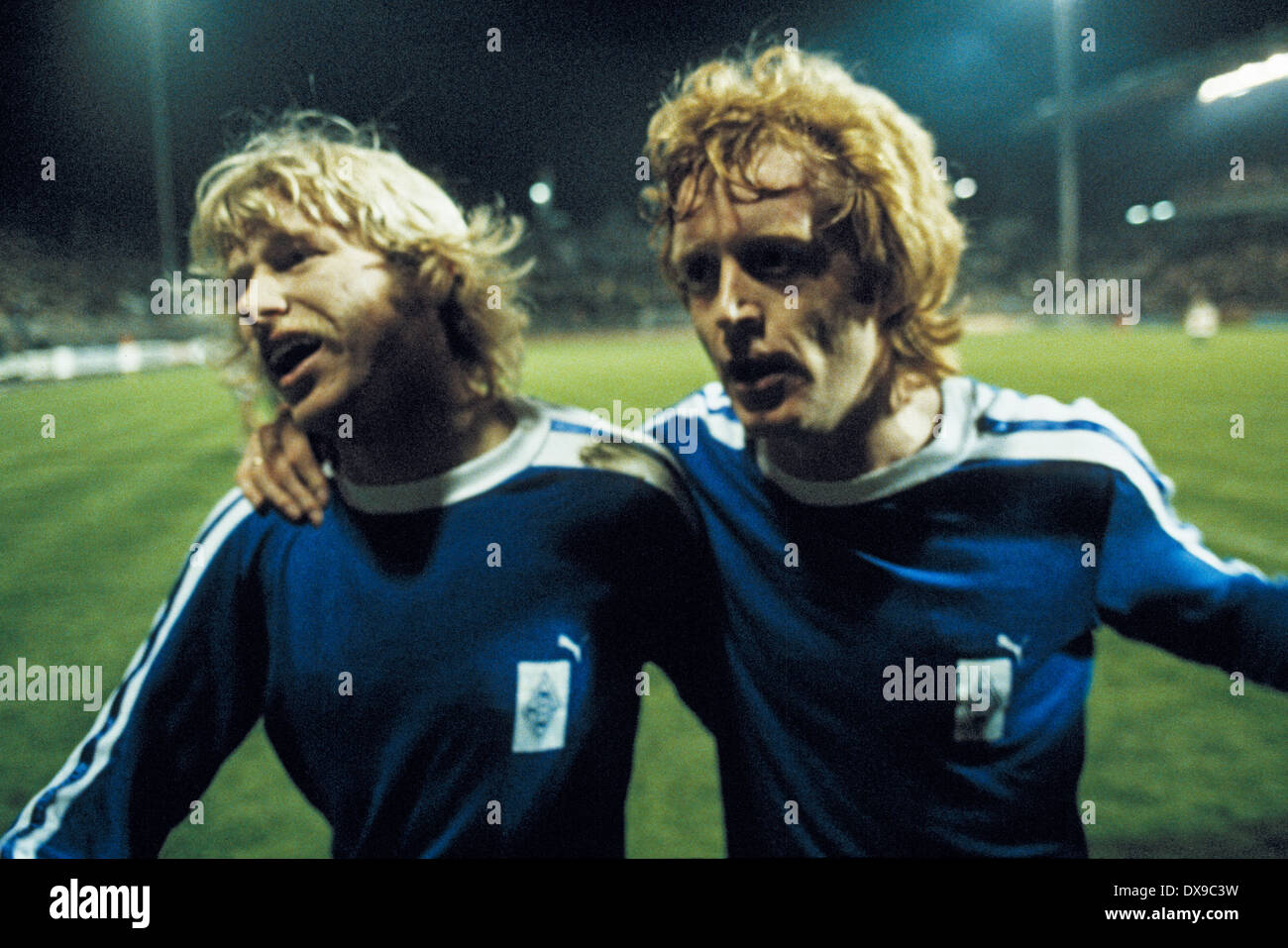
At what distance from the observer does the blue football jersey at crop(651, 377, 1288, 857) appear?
66.8 inches

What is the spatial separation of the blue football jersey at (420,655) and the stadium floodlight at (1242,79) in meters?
19.6

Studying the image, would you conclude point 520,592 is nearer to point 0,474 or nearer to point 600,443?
point 600,443

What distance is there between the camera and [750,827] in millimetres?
1948

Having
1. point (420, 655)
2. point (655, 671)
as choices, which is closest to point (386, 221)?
point (420, 655)

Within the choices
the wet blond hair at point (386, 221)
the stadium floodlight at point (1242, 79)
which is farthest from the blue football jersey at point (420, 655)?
the stadium floodlight at point (1242, 79)

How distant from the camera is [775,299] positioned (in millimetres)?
1620

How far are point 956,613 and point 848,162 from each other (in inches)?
32.8

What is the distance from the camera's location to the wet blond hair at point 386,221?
1.66 meters

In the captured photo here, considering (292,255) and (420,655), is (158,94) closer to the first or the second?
(292,255)

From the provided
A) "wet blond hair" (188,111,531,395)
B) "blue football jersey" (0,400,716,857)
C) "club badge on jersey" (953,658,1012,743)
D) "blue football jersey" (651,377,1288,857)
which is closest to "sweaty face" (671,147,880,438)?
"blue football jersey" (651,377,1288,857)

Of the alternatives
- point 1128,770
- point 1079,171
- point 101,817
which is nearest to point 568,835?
point 101,817

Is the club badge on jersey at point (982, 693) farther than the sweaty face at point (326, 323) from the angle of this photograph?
Yes

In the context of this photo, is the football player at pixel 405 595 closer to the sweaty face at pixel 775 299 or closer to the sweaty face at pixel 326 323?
the sweaty face at pixel 326 323

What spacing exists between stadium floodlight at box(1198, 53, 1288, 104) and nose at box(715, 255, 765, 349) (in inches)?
765
